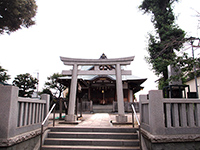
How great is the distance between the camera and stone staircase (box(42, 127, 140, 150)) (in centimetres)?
530

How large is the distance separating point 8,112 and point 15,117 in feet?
1.07

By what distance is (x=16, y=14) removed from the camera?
12.3 m

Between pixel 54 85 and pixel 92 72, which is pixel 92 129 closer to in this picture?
pixel 92 72

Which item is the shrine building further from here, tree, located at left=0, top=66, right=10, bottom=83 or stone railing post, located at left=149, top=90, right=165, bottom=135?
tree, located at left=0, top=66, right=10, bottom=83

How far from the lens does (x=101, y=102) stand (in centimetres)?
2125

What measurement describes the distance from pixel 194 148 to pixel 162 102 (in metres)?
1.68

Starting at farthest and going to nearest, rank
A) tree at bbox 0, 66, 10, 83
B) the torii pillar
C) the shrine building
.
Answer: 1. tree at bbox 0, 66, 10, 83
2. the shrine building
3. the torii pillar

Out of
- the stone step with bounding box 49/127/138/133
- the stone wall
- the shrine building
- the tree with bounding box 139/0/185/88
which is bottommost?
the stone step with bounding box 49/127/138/133

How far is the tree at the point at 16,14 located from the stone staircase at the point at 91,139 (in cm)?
1057

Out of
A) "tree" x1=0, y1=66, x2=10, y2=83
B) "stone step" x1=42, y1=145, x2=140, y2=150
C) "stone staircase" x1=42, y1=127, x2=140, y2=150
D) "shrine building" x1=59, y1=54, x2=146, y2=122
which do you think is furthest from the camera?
"tree" x1=0, y1=66, x2=10, y2=83

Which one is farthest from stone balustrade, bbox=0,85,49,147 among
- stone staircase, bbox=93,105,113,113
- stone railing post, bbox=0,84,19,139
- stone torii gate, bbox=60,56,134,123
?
stone staircase, bbox=93,105,113,113

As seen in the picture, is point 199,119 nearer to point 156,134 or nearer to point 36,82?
point 156,134

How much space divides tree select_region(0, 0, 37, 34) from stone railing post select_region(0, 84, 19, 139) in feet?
33.3

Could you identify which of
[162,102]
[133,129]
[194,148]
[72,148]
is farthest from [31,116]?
[194,148]
